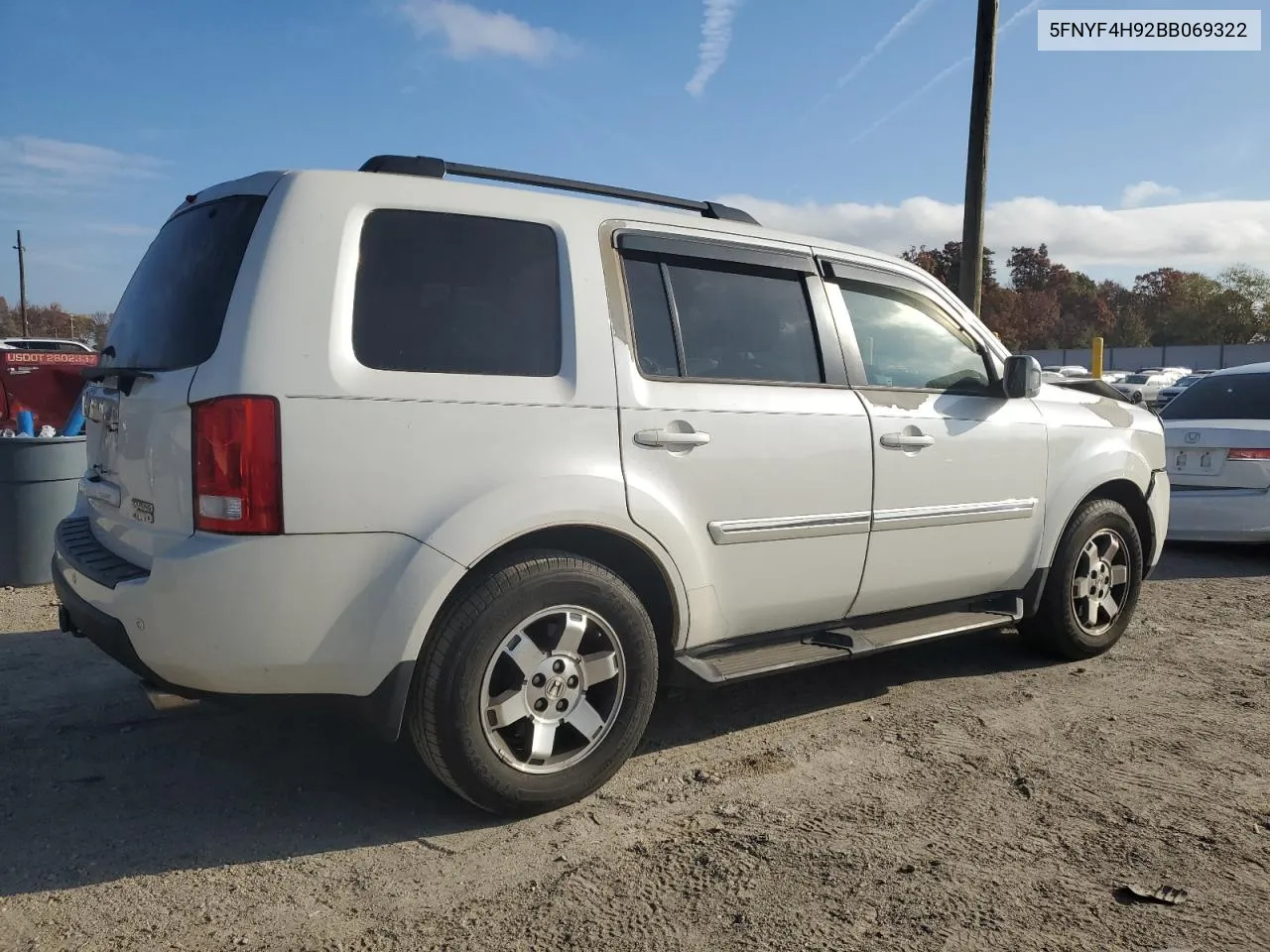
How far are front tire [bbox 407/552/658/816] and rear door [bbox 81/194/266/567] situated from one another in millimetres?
817

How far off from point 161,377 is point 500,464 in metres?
1.01

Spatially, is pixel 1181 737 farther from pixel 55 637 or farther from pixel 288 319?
pixel 55 637

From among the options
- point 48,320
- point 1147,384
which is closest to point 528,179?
point 1147,384

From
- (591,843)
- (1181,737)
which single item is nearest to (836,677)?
(1181,737)

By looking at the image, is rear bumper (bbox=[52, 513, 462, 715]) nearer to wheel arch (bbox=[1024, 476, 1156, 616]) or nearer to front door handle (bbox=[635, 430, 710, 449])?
front door handle (bbox=[635, 430, 710, 449])

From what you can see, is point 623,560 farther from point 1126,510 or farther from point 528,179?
point 1126,510

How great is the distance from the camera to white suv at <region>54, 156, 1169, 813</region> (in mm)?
2777

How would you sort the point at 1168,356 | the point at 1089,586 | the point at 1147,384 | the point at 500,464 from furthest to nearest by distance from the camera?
1. the point at 1168,356
2. the point at 1147,384
3. the point at 1089,586
4. the point at 500,464

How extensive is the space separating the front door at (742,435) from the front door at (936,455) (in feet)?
0.46

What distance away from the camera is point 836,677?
15.7ft

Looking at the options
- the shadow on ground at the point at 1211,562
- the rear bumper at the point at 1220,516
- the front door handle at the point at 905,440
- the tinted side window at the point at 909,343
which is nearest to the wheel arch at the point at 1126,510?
the tinted side window at the point at 909,343

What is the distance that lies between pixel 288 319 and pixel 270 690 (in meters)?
1.03

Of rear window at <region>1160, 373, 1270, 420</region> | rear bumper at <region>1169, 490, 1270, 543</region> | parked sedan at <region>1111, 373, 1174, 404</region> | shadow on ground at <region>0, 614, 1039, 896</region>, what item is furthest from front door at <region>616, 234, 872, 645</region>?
parked sedan at <region>1111, 373, 1174, 404</region>

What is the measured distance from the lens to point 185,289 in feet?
10.2
